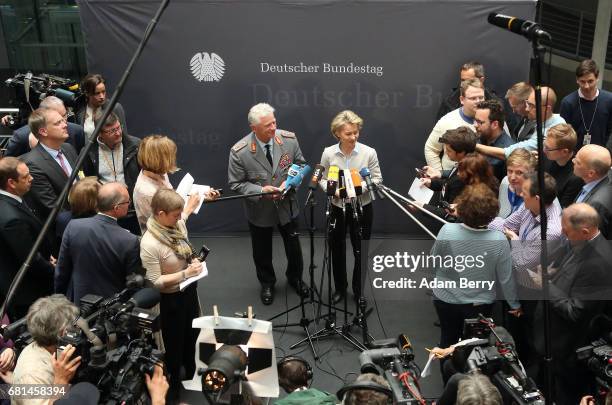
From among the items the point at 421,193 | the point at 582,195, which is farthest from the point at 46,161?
the point at 582,195

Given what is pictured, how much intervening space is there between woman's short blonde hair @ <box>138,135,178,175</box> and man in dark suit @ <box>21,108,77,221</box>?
→ 0.72m

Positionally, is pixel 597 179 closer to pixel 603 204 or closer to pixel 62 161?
pixel 603 204

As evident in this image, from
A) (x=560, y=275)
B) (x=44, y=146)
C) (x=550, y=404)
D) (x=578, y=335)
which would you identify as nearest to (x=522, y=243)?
(x=560, y=275)

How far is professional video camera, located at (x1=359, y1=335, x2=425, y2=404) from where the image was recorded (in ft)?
8.76

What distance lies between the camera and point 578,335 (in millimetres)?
3484

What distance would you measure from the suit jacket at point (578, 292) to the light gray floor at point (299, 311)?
820mm

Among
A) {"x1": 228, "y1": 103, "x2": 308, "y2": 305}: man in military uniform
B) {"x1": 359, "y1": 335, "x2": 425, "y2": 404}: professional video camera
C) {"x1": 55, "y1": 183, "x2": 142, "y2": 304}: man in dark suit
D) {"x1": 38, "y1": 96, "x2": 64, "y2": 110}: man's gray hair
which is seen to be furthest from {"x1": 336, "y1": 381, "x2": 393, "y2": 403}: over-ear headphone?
{"x1": 38, "y1": 96, "x2": 64, "y2": 110}: man's gray hair

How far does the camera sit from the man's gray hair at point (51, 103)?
4864mm

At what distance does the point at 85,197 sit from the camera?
3.86 metres

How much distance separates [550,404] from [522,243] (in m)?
1.40

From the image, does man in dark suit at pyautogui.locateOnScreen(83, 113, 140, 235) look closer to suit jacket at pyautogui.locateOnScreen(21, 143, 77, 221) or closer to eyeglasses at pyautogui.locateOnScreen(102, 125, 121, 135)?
eyeglasses at pyautogui.locateOnScreen(102, 125, 121, 135)

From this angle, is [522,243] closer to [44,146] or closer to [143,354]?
[143,354]

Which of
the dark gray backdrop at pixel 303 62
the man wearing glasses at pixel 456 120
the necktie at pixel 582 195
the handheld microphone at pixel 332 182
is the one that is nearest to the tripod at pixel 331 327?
the handheld microphone at pixel 332 182

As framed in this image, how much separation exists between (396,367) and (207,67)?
12.6ft
